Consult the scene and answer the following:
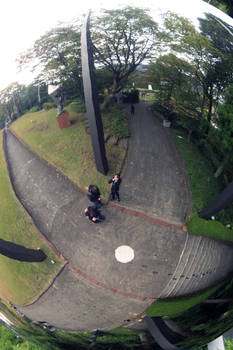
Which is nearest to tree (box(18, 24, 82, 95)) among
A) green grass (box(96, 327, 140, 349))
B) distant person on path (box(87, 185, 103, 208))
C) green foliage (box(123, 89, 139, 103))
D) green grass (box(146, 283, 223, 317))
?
green foliage (box(123, 89, 139, 103))

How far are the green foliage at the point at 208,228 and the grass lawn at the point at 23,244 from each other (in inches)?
59.4

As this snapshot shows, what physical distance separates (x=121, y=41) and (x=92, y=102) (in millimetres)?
748

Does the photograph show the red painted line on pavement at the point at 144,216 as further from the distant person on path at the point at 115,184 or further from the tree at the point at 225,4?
the tree at the point at 225,4

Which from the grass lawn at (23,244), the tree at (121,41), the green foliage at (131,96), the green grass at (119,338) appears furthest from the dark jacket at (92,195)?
the green grass at (119,338)

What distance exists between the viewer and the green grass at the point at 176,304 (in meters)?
2.41

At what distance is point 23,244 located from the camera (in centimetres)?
225

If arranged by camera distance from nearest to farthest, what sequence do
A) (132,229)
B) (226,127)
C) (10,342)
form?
1. (226,127)
2. (132,229)
3. (10,342)

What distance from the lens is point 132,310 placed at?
246 cm

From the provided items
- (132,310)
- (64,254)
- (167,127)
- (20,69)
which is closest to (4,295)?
(64,254)

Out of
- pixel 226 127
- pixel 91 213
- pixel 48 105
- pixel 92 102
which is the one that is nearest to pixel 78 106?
pixel 92 102

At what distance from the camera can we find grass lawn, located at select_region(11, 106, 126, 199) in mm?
2164

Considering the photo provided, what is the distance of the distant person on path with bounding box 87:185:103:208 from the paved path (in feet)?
0.27

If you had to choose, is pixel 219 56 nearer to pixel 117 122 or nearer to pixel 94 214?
pixel 117 122

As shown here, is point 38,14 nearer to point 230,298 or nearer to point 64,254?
point 64,254
